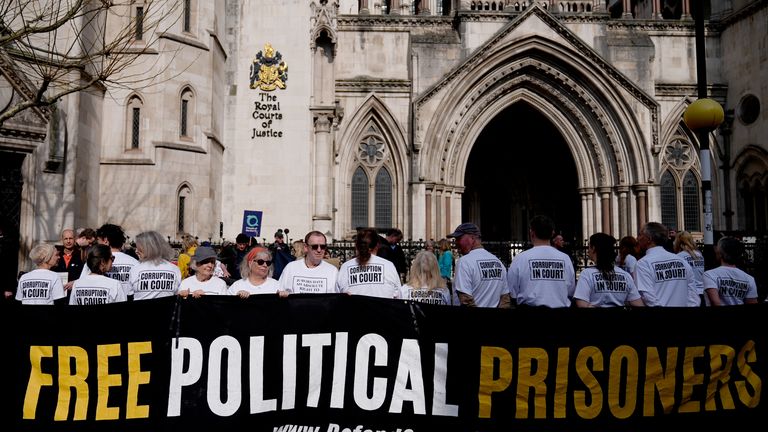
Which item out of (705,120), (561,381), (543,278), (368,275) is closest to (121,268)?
(368,275)

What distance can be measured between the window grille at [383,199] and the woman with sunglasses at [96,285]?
18.9 metres

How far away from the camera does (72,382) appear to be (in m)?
5.43

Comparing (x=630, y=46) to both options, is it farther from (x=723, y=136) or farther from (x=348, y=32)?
(x=348, y=32)

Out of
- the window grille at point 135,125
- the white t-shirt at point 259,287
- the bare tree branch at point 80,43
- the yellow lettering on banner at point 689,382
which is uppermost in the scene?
the bare tree branch at point 80,43

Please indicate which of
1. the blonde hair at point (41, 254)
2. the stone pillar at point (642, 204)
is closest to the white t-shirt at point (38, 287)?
the blonde hair at point (41, 254)

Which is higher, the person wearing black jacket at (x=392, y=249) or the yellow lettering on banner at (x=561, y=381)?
the person wearing black jacket at (x=392, y=249)

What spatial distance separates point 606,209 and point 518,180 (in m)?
6.00

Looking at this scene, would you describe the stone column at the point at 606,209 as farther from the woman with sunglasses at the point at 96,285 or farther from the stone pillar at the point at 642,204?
the woman with sunglasses at the point at 96,285

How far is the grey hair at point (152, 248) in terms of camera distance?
6.55 m

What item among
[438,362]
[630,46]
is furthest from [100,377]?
[630,46]

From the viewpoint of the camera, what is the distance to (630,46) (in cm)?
2550

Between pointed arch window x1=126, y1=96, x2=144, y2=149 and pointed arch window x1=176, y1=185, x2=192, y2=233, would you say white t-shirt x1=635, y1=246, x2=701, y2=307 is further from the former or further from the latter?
pointed arch window x1=126, y1=96, x2=144, y2=149

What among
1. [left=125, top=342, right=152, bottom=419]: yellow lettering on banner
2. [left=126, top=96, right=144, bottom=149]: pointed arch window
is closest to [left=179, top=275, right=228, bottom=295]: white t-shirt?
[left=125, top=342, right=152, bottom=419]: yellow lettering on banner

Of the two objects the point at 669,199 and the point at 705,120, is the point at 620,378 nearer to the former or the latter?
the point at 705,120
